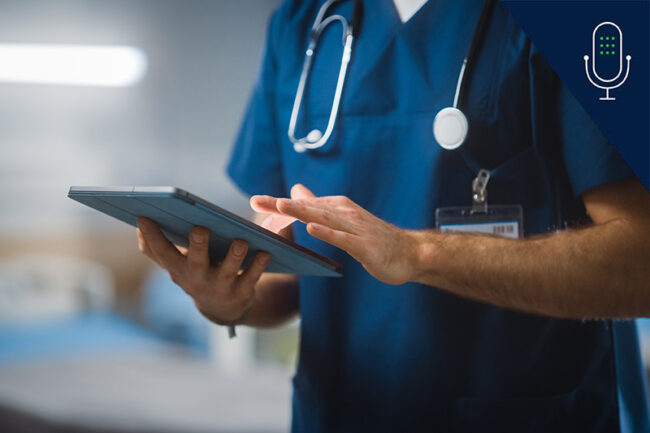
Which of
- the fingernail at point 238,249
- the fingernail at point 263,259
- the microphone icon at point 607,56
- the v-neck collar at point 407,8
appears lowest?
the fingernail at point 263,259

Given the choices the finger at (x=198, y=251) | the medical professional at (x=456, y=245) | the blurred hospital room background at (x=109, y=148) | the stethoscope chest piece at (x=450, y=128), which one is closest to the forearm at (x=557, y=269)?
the medical professional at (x=456, y=245)

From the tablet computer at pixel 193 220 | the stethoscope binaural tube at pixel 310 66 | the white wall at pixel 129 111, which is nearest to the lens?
the tablet computer at pixel 193 220

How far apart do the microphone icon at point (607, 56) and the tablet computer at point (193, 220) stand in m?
0.38

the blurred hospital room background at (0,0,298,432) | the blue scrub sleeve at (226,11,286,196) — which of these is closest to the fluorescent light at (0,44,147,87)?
the blurred hospital room background at (0,0,298,432)

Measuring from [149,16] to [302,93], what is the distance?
3396mm

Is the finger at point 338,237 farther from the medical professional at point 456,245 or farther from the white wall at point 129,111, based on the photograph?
the white wall at point 129,111

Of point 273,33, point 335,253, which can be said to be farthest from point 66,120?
point 335,253

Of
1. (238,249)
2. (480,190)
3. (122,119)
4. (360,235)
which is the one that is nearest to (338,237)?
(360,235)

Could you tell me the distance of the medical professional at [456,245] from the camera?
691mm

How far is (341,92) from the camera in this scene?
87 cm

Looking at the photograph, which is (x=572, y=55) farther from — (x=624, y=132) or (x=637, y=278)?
(x=637, y=278)

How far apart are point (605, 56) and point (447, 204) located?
26 centimetres

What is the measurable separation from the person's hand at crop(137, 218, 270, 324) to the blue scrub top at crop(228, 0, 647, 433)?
0.15 m

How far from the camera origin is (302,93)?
0.92 m
